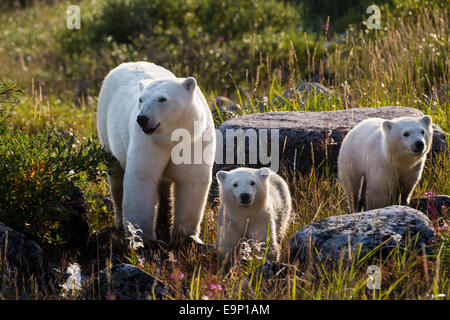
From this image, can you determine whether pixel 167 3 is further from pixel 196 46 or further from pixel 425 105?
pixel 425 105

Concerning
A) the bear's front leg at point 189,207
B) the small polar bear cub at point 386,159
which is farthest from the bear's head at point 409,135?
the bear's front leg at point 189,207

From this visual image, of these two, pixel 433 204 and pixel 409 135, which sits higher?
pixel 409 135

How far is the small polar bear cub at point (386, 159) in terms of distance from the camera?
5586 mm

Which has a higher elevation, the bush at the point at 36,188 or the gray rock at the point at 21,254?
the bush at the point at 36,188

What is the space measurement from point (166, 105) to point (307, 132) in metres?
2.28

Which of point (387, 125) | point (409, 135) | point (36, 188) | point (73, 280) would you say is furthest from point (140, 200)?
point (409, 135)

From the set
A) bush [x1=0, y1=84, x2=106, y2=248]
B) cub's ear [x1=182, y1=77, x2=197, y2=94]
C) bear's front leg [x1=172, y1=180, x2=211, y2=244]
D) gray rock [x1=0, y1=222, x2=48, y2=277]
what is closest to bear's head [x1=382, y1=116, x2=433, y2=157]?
bear's front leg [x1=172, y1=180, x2=211, y2=244]

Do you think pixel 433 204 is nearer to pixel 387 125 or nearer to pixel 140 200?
pixel 387 125

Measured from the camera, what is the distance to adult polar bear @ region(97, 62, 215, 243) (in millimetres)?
5008

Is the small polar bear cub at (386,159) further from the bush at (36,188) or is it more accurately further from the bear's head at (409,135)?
the bush at (36,188)

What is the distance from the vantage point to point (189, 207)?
5559mm

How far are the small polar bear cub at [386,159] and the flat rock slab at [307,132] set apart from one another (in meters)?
0.47

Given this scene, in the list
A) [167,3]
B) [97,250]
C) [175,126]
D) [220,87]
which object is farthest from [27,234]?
[167,3]
